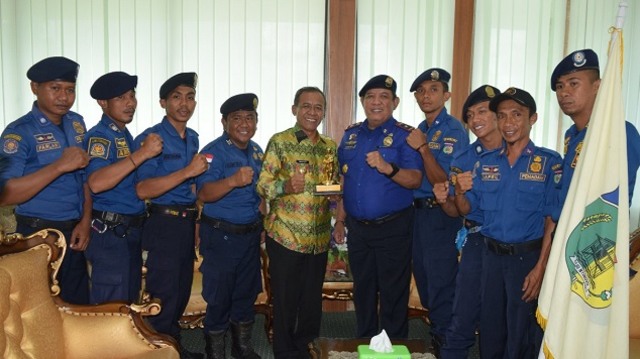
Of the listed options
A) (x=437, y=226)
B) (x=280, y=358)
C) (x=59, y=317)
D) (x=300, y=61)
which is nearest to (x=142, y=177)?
(x=59, y=317)

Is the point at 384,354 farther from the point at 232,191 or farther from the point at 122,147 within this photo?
the point at 122,147

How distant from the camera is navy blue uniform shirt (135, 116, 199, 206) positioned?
285cm

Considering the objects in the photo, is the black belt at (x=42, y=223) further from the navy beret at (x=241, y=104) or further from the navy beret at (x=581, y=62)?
the navy beret at (x=581, y=62)

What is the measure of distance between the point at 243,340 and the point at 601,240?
6.67ft

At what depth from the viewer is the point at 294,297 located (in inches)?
116

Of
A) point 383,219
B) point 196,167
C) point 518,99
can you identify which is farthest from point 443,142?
point 196,167

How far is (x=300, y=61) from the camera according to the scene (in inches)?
170

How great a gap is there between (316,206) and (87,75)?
2.36 m

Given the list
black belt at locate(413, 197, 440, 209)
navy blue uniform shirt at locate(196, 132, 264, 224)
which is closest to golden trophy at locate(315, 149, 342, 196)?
navy blue uniform shirt at locate(196, 132, 264, 224)

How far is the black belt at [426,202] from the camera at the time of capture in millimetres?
3080

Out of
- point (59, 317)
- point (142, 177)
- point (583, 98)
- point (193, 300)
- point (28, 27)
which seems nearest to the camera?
point (59, 317)

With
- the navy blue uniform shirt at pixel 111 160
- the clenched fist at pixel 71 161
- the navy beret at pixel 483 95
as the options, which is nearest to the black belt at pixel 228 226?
the navy blue uniform shirt at pixel 111 160

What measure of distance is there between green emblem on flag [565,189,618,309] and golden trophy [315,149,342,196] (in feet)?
3.84

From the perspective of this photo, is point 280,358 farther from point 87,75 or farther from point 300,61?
point 87,75
